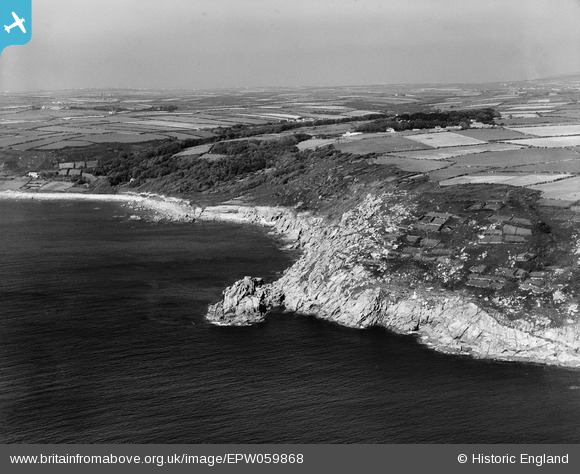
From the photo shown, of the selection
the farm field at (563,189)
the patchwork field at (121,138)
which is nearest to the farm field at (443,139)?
the farm field at (563,189)

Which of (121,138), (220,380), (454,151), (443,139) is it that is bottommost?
(220,380)

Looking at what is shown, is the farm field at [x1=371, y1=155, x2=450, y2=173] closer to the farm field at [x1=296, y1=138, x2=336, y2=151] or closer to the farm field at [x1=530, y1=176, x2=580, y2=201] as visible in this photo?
the farm field at [x1=530, y1=176, x2=580, y2=201]

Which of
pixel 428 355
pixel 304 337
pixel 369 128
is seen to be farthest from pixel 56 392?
pixel 369 128

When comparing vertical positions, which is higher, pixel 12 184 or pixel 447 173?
pixel 447 173

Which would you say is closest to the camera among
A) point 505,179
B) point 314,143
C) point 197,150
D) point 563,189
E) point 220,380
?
point 220,380

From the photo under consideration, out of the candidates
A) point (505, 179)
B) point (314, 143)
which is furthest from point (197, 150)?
point (505, 179)

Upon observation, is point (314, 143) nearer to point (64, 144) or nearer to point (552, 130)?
point (552, 130)

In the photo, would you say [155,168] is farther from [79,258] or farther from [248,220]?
[79,258]
